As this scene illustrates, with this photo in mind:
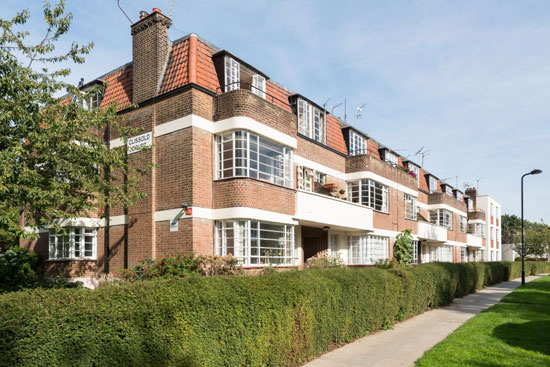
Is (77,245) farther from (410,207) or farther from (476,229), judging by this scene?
(476,229)

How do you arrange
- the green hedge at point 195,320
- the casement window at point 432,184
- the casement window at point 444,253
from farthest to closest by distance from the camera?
the casement window at point 432,184 < the casement window at point 444,253 < the green hedge at point 195,320

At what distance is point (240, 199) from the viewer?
1464cm

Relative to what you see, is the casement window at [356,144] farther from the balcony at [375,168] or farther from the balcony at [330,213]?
the balcony at [330,213]

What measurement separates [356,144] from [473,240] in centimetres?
2876

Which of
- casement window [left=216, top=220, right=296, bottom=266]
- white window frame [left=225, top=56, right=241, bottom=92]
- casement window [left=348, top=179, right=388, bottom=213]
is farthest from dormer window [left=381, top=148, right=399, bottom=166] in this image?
white window frame [left=225, top=56, right=241, bottom=92]

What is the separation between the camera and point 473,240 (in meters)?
47.9

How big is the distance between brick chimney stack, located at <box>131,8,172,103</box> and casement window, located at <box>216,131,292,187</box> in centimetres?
329

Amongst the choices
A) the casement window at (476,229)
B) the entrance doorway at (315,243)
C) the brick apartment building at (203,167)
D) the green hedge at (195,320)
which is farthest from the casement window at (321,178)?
the casement window at (476,229)

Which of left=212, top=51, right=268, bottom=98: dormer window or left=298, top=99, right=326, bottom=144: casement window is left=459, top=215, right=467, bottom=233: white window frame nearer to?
left=298, top=99, right=326, bottom=144: casement window

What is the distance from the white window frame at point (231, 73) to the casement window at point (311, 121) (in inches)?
166

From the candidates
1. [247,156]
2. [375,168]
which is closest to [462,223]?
[375,168]

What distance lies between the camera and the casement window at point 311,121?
20.6 meters

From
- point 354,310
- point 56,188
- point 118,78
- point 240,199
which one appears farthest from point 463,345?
point 118,78

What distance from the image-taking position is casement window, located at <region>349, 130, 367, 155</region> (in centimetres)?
2509
